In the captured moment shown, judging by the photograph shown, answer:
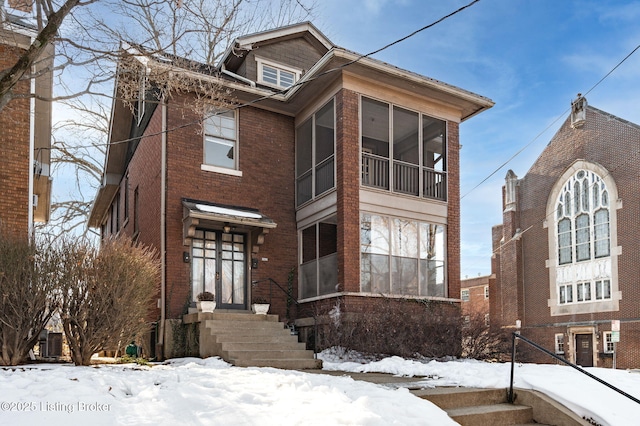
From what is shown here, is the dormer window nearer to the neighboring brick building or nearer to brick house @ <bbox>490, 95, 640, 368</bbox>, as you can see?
Result: brick house @ <bbox>490, 95, 640, 368</bbox>

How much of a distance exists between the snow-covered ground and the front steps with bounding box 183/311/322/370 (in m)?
2.61

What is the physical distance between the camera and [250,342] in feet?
35.6

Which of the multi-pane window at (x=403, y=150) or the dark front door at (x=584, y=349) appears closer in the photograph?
the multi-pane window at (x=403, y=150)

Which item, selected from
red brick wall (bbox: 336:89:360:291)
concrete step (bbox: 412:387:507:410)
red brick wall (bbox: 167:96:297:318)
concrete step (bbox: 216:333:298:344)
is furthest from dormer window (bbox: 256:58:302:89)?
concrete step (bbox: 412:387:507:410)

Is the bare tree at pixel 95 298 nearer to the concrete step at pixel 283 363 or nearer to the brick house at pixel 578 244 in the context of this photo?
the concrete step at pixel 283 363

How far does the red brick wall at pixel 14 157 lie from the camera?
1200cm

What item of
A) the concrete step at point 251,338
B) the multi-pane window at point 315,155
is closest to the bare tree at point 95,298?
the concrete step at point 251,338

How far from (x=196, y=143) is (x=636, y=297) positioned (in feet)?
68.6

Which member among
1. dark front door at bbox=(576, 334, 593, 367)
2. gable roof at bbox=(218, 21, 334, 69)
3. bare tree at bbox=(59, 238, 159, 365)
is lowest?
dark front door at bbox=(576, 334, 593, 367)

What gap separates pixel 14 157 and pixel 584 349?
83.5ft

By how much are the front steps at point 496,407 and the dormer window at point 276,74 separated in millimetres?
12052

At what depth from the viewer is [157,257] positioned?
13.5 m

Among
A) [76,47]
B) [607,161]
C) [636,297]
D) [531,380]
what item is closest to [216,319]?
[76,47]

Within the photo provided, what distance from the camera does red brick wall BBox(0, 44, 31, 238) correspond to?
12000mm
